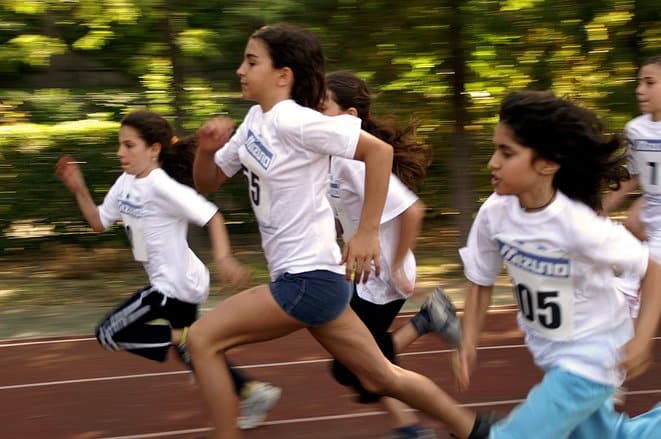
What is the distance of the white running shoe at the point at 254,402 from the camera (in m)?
4.83

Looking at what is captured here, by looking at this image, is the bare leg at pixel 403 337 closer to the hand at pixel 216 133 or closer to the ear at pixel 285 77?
the hand at pixel 216 133

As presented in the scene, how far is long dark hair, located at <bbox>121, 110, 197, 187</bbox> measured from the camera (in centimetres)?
489

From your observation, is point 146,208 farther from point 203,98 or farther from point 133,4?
point 203,98

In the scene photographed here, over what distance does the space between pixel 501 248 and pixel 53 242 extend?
6712 mm

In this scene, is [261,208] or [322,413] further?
[322,413]

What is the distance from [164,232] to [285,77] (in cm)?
118

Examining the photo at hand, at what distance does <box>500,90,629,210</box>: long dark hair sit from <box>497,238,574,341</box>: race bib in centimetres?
24

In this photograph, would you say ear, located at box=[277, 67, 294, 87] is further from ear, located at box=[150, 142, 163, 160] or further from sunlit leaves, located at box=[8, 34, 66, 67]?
sunlit leaves, located at box=[8, 34, 66, 67]

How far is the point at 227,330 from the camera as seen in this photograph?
386cm

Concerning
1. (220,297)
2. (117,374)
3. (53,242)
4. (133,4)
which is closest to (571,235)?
(117,374)

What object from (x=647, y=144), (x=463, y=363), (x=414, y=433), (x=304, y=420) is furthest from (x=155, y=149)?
(x=647, y=144)

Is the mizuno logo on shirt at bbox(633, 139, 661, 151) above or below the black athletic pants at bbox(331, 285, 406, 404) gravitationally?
above

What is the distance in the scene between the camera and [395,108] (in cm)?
901

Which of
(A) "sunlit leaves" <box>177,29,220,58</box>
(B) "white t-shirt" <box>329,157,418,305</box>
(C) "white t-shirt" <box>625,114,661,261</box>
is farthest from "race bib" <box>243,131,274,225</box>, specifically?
(A) "sunlit leaves" <box>177,29,220,58</box>
